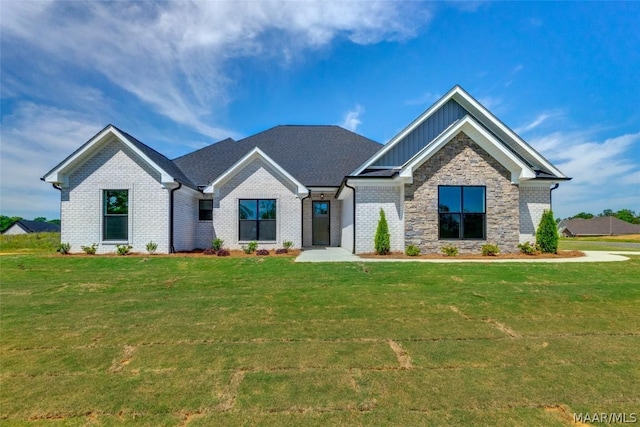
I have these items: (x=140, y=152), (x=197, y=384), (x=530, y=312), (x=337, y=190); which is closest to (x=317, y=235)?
(x=337, y=190)

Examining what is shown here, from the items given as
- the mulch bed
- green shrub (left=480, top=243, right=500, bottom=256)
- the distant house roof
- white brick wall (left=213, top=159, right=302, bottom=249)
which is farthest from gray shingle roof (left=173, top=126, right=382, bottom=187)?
the distant house roof

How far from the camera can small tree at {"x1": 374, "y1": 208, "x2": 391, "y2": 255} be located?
13438mm

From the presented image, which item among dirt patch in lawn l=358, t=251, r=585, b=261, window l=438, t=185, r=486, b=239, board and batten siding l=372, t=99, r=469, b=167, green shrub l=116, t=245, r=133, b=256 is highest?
board and batten siding l=372, t=99, r=469, b=167

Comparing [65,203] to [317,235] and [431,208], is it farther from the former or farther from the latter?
[431,208]

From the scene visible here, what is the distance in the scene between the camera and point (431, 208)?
526 inches

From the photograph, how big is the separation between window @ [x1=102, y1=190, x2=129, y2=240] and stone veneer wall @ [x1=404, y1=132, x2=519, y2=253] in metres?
12.5

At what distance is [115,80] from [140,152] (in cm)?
311

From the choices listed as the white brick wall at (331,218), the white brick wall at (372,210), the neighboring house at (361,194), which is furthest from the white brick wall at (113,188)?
the white brick wall at (372,210)

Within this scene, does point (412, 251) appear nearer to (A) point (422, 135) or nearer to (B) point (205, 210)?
(A) point (422, 135)

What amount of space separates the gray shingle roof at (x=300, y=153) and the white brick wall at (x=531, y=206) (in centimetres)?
893

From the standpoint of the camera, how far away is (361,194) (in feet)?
46.0

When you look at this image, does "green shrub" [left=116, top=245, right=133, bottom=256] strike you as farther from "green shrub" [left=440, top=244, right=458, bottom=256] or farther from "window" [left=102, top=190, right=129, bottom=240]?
"green shrub" [left=440, top=244, right=458, bottom=256]

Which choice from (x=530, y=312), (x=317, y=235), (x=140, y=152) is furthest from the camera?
(x=317, y=235)

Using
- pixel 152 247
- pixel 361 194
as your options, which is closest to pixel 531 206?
pixel 361 194
